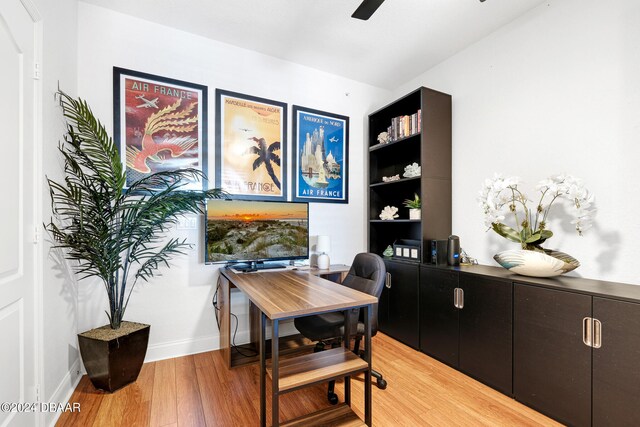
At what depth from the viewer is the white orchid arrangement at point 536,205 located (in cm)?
187

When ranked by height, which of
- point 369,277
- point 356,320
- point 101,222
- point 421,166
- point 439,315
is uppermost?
point 421,166

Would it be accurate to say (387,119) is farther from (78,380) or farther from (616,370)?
(78,380)

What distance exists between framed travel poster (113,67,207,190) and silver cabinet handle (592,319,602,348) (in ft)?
9.77

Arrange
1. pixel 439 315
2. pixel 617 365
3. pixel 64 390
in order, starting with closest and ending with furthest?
1. pixel 617 365
2. pixel 64 390
3. pixel 439 315

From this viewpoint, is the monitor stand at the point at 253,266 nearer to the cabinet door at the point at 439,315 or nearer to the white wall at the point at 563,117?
the cabinet door at the point at 439,315

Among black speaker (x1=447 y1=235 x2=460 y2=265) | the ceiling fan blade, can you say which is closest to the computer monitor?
black speaker (x1=447 y1=235 x2=460 y2=265)

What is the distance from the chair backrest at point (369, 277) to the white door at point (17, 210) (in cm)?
179

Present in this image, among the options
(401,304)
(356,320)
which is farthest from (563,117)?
(356,320)

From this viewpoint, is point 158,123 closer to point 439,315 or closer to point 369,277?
point 369,277

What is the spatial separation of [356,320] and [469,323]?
37.6 inches

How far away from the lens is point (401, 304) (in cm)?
282

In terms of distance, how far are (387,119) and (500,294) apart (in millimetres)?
2371

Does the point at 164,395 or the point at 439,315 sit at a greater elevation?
the point at 439,315

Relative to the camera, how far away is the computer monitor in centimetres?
241
